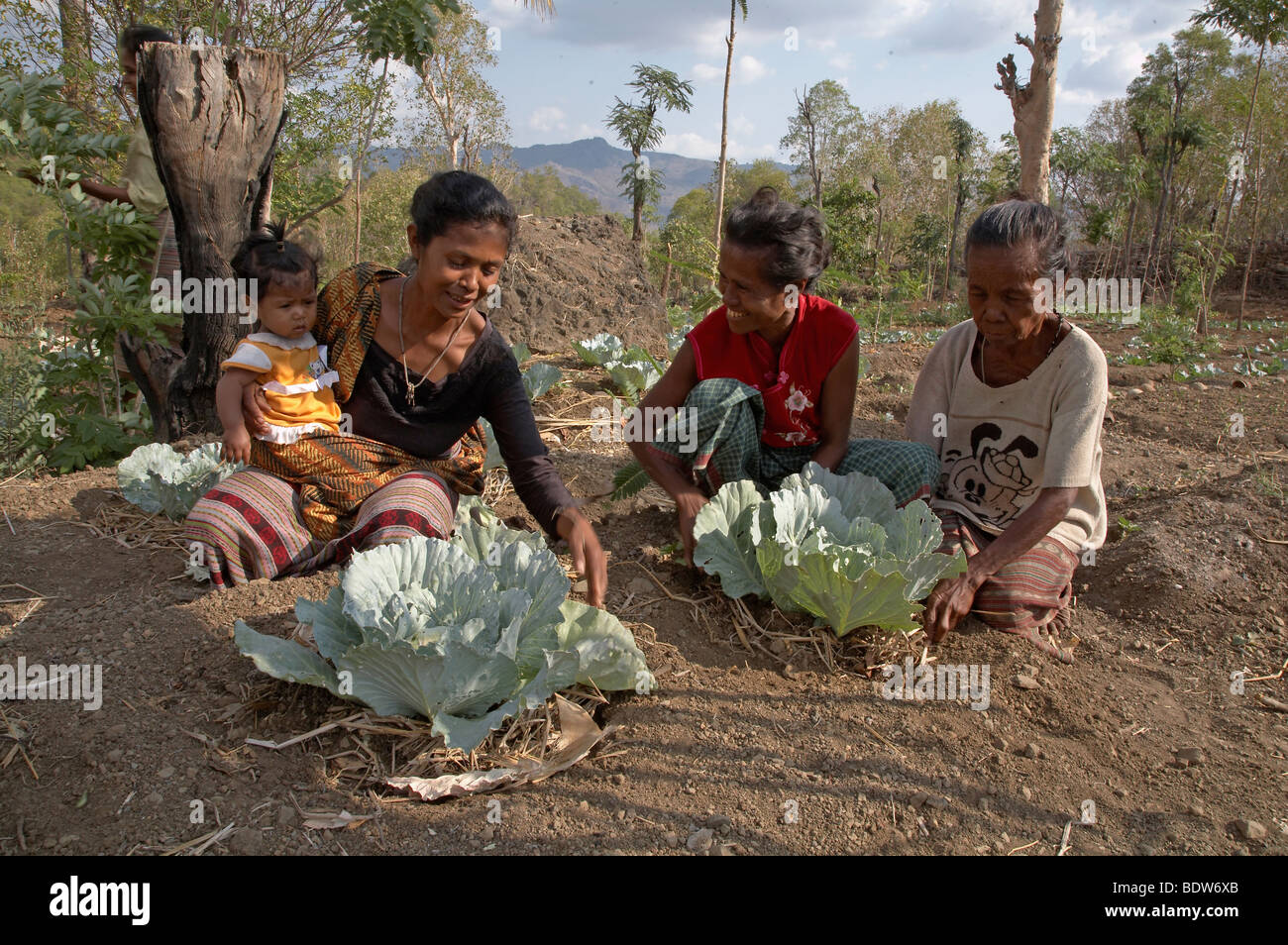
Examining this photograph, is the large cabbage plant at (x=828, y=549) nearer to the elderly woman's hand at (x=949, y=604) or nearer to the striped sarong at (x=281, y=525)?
the elderly woman's hand at (x=949, y=604)

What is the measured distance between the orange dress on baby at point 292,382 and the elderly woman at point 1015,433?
185 centimetres

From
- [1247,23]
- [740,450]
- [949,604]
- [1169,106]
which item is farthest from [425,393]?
[1169,106]

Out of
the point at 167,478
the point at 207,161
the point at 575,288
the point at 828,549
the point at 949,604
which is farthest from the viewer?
the point at 575,288

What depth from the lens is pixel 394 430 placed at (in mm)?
2486

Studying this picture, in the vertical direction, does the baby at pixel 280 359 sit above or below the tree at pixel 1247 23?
below

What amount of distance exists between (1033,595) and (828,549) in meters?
0.75

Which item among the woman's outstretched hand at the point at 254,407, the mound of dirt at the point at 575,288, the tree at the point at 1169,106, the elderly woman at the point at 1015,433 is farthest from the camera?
the tree at the point at 1169,106

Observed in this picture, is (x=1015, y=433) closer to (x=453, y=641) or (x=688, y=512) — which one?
(x=688, y=512)

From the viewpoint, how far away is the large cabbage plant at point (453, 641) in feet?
5.33

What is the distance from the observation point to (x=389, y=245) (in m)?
21.1

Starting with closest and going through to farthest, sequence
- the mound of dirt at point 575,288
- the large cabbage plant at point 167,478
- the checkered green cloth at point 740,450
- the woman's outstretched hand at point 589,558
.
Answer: the woman's outstretched hand at point 589,558, the checkered green cloth at point 740,450, the large cabbage plant at point 167,478, the mound of dirt at point 575,288

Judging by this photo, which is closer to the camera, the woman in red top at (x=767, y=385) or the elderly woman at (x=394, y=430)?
the elderly woman at (x=394, y=430)

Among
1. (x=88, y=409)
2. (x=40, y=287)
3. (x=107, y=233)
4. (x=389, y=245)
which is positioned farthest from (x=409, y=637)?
(x=389, y=245)

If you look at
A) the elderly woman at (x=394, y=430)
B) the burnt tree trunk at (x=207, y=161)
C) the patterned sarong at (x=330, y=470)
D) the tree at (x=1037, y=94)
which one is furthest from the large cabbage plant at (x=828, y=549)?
the tree at (x=1037, y=94)
